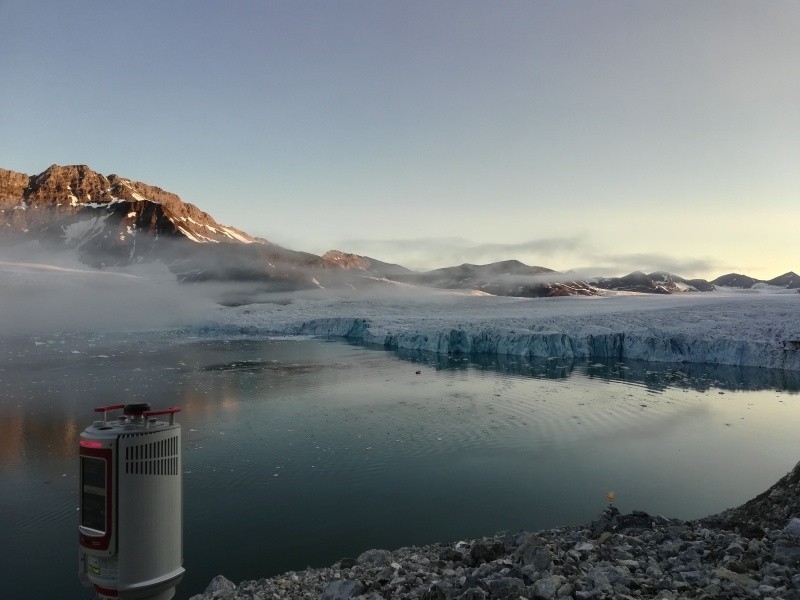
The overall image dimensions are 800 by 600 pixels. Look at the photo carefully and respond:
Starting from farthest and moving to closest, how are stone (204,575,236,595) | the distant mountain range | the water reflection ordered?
the distant mountain range, the water reflection, stone (204,575,236,595)

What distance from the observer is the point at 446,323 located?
1887 inches

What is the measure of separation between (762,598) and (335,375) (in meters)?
26.7

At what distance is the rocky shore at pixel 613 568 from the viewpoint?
12.5 feet

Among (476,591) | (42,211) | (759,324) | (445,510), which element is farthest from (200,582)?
(42,211)

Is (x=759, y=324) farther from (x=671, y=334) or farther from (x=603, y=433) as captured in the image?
(x=603, y=433)

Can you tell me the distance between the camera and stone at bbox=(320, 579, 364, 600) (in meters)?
4.64

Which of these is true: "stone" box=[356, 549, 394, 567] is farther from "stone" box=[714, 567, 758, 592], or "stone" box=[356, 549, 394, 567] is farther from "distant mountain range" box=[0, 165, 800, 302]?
"distant mountain range" box=[0, 165, 800, 302]

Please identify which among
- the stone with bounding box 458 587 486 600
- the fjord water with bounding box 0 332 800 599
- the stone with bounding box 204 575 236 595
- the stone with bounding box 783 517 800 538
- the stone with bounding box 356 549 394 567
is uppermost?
the stone with bounding box 783 517 800 538

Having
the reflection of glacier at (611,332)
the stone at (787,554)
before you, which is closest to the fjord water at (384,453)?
the reflection of glacier at (611,332)

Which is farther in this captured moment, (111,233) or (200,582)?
(111,233)

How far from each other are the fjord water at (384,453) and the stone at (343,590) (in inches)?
141

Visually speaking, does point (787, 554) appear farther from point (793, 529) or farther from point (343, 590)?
point (343, 590)

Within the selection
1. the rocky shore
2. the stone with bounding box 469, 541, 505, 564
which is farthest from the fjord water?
the stone with bounding box 469, 541, 505, 564

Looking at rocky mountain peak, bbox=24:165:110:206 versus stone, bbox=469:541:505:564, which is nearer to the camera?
stone, bbox=469:541:505:564
